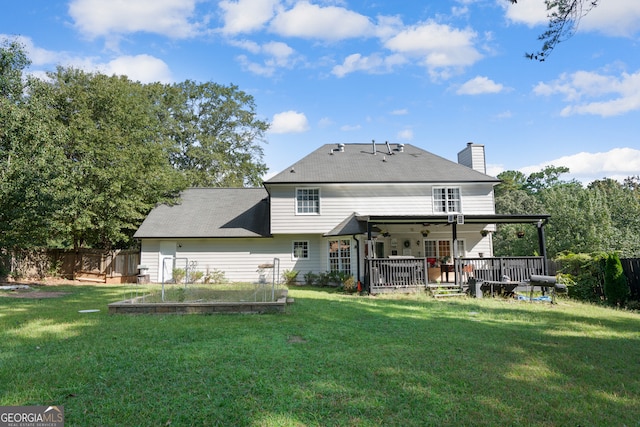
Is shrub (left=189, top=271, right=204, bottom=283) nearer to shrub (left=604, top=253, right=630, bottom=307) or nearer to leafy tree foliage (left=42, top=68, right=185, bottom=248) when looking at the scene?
leafy tree foliage (left=42, top=68, right=185, bottom=248)

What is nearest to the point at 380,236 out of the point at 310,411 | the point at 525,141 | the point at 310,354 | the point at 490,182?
the point at 490,182

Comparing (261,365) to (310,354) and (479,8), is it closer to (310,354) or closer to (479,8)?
(310,354)

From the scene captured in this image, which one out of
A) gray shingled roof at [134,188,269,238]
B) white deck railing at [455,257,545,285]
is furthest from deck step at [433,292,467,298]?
gray shingled roof at [134,188,269,238]

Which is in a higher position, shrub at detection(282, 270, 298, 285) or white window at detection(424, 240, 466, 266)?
white window at detection(424, 240, 466, 266)

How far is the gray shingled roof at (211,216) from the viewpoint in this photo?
767 inches

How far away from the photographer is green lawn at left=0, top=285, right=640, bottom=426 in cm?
356

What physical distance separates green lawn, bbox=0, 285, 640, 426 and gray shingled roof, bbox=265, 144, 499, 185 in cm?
1148

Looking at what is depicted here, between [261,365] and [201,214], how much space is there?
1750 cm

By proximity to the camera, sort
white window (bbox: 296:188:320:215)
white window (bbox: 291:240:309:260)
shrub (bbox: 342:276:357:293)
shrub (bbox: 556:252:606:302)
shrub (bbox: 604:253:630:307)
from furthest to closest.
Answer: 1. white window (bbox: 291:240:309:260)
2. white window (bbox: 296:188:320:215)
3. shrub (bbox: 342:276:357:293)
4. shrub (bbox: 556:252:606:302)
5. shrub (bbox: 604:253:630:307)

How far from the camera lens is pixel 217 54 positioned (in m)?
15.5

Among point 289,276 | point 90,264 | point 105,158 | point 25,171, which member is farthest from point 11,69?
point 289,276

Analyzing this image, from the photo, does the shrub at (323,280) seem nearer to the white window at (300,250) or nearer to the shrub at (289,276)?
the shrub at (289,276)

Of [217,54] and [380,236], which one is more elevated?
[217,54]

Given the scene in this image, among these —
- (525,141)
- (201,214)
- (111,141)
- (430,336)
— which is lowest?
(430,336)
